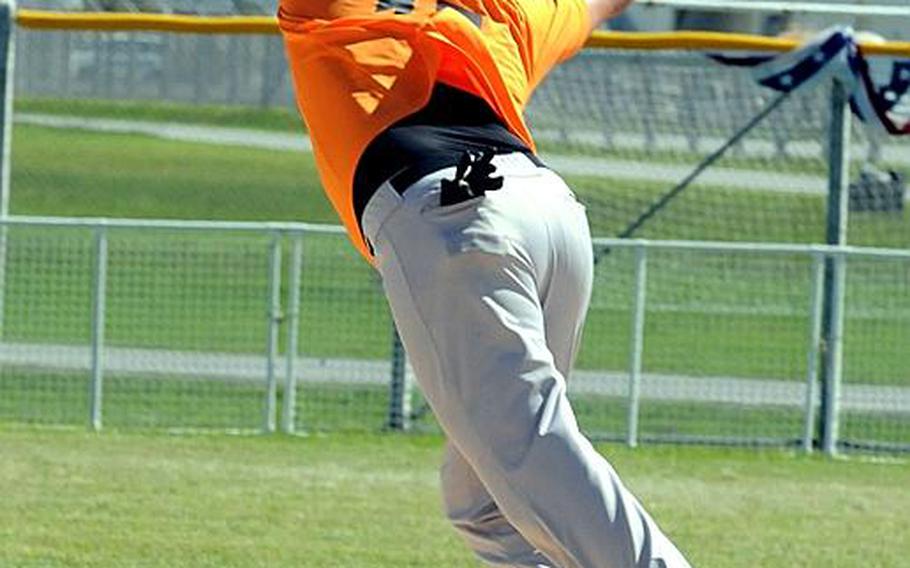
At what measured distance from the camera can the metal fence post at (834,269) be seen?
1208 centimetres

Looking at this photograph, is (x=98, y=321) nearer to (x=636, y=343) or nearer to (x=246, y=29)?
(x=246, y=29)

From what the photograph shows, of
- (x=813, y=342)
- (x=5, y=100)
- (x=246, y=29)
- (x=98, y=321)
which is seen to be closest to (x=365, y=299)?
(x=246, y=29)

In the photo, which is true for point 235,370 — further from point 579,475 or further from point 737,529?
point 579,475

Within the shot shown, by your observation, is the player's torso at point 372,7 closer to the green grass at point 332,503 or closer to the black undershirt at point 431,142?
the black undershirt at point 431,142

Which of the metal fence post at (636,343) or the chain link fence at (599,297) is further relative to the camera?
the chain link fence at (599,297)

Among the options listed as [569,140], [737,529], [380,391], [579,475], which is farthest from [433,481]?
[579,475]

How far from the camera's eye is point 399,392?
478 inches

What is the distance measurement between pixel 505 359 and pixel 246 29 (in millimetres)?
8374

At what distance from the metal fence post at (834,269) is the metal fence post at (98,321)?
146 inches

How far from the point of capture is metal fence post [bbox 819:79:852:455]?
1208cm

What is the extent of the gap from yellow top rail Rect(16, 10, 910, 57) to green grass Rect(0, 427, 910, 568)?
86.7 inches

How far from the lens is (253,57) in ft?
52.0

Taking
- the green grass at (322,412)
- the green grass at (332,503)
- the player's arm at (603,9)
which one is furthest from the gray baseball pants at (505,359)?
the green grass at (322,412)

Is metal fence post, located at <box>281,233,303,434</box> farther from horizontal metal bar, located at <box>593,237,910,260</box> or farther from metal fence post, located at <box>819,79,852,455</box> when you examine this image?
metal fence post, located at <box>819,79,852,455</box>
